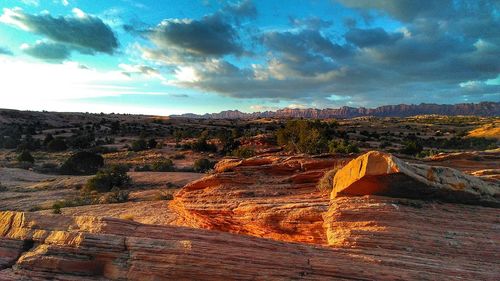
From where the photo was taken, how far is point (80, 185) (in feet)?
111

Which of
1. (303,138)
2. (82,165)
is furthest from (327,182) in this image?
(82,165)

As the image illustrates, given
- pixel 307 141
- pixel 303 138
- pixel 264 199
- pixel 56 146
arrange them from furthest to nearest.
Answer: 1. pixel 56 146
2. pixel 303 138
3. pixel 307 141
4. pixel 264 199

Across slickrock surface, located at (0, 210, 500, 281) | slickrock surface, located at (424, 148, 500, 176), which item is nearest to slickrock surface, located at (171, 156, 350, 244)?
slickrock surface, located at (0, 210, 500, 281)

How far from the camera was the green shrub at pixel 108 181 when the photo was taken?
106 ft

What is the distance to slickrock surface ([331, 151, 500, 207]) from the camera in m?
11.8

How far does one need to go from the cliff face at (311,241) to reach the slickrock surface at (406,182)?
4 cm

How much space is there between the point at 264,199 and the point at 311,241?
8.13 feet

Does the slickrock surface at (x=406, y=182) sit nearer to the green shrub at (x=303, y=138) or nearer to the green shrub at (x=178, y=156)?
the green shrub at (x=303, y=138)

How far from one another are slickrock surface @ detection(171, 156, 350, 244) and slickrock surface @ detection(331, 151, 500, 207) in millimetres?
1307

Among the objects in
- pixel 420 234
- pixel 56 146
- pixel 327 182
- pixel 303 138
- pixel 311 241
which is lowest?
pixel 56 146

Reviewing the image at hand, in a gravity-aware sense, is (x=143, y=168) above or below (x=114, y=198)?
above

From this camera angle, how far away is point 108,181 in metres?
33.4

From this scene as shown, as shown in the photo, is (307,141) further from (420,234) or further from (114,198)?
(420,234)

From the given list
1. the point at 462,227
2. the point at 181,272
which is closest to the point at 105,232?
the point at 181,272
